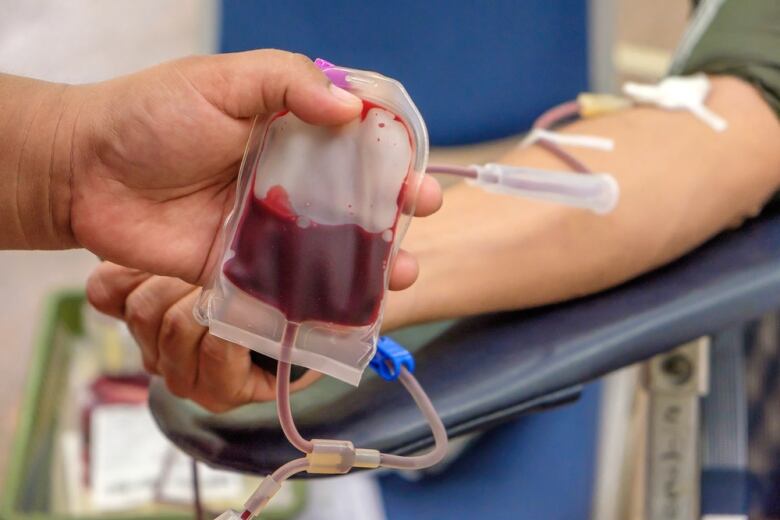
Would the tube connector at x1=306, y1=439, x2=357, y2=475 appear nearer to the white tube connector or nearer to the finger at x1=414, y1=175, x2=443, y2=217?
the finger at x1=414, y1=175, x2=443, y2=217

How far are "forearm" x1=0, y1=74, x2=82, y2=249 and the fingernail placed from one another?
152 millimetres

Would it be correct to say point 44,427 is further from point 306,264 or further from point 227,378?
point 306,264

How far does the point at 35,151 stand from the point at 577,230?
1.30 ft

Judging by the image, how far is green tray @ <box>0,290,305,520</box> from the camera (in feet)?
3.72

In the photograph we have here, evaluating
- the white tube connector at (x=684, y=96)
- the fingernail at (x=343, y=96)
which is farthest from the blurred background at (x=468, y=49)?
the fingernail at (x=343, y=96)

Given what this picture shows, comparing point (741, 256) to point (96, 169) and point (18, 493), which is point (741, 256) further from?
point (18, 493)

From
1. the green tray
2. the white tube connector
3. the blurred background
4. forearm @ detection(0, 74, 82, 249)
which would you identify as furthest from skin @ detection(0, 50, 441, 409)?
the green tray

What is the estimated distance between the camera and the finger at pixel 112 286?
637 millimetres

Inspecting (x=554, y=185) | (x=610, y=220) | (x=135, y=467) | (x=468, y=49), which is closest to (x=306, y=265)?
(x=554, y=185)

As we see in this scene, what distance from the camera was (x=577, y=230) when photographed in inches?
28.2

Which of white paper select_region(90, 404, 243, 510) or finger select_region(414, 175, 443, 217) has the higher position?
finger select_region(414, 175, 443, 217)

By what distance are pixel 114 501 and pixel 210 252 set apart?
773 millimetres

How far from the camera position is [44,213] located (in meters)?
0.53

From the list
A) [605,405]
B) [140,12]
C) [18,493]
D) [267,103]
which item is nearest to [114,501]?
[18,493]
